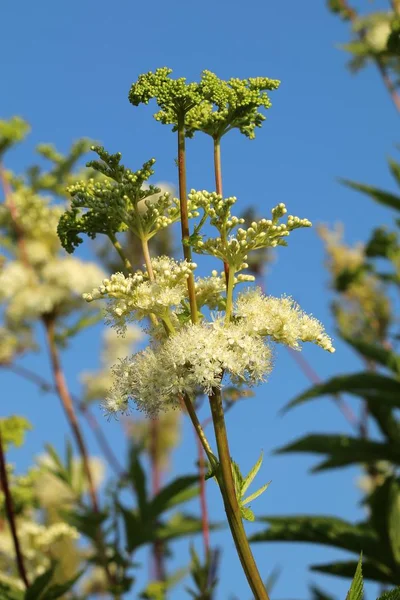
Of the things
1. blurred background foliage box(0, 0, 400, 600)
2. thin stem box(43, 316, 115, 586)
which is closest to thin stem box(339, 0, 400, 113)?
blurred background foliage box(0, 0, 400, 600)

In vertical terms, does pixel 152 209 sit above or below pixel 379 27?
below

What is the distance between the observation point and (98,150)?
1582mm

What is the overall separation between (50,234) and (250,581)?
144 inches

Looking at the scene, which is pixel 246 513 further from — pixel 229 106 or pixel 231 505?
pixel 229 106

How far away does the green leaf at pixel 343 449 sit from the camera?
4.06 m

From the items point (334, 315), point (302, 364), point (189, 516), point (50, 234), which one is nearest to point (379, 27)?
point (334, 315)

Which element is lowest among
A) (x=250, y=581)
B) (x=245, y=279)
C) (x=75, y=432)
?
(x=250, y=581)

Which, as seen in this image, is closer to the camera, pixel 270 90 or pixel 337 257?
pixel 270 90

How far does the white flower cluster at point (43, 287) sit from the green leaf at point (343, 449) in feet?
5.09

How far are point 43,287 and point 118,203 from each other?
3.21 meters

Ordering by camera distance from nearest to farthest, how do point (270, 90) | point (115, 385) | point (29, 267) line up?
point (115, 385) < point (270, 90) < point (29, 267)

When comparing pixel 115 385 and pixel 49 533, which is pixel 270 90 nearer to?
pixel 115 385

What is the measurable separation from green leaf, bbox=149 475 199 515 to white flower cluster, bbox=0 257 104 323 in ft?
4.45

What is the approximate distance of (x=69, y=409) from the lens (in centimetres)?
409
